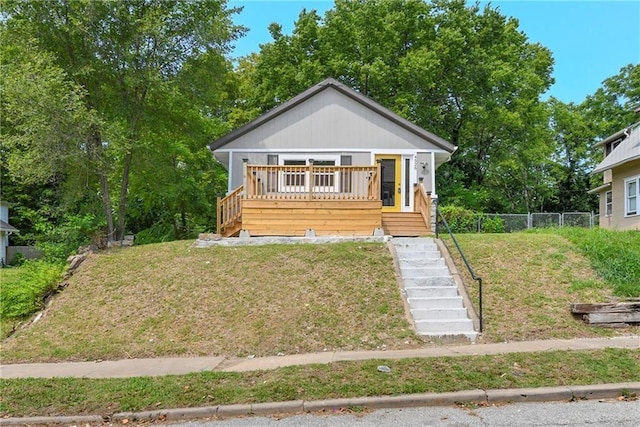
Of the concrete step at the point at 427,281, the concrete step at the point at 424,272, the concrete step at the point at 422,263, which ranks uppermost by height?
the concrete step at the point at 422,263

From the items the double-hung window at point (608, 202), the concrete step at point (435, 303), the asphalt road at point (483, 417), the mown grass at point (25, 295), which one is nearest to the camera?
the asphalt road at point (483, 417)

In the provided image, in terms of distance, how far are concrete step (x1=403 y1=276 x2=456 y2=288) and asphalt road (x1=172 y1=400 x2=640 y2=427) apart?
399 centimetres

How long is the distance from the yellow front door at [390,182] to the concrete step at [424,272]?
5.53 m

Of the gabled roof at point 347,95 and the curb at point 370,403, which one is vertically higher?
the gabled roof at point 347,95

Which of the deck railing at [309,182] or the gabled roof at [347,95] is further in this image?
the gabled roof at [347,95]

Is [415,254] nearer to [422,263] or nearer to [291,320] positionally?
[422,263]

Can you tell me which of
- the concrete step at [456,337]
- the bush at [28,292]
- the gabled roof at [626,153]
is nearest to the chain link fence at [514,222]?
the gabled roof at [626,153]

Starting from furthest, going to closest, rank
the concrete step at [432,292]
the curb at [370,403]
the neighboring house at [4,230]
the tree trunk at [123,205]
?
the neighboring house at [4,230] < the tree trunk at [123,205] < the concrete step at [432,292] < the curb at [370,403]

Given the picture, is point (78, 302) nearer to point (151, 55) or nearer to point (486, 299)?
point (151, 55)

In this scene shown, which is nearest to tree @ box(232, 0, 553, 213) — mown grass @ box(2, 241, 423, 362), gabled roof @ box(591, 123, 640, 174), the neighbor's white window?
gabled roof @ box(591, 123, 640, 174)

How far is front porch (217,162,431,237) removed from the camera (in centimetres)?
1155

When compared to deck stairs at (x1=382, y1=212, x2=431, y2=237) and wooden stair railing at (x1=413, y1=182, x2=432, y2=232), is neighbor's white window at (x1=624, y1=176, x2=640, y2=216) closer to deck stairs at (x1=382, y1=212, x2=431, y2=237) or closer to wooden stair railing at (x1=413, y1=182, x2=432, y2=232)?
wooden stair railing at (x1=413, y1=182, x2=432, y2=232)

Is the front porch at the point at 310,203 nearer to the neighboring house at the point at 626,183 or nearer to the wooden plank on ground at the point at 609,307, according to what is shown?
the wooden plank on ground at the point at 609,307

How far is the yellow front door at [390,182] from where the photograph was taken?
47.5 feet
